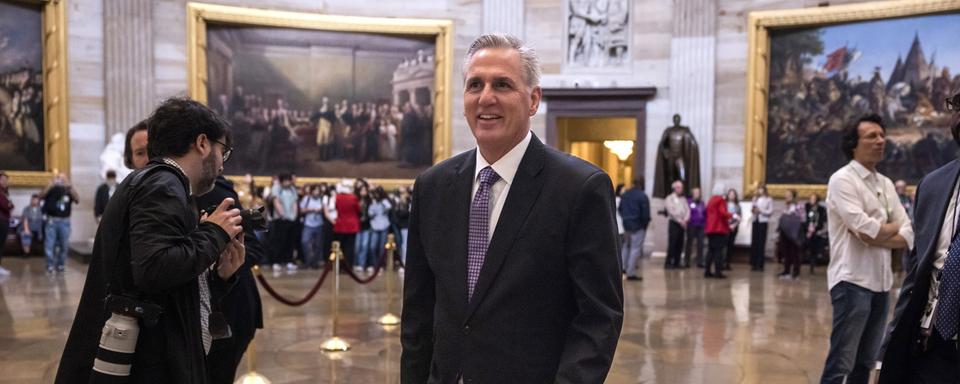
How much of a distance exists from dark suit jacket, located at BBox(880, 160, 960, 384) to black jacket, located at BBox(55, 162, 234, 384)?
2505 millimetres

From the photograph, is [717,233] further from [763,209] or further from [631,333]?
[631,333]

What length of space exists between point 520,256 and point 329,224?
1221 cm

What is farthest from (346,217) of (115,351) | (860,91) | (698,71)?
(860,91)

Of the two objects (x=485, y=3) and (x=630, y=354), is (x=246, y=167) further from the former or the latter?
(x=630, y=354)

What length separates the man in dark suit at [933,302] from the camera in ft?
8.27

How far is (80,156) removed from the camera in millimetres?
15062

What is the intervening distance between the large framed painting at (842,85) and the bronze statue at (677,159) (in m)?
1.21

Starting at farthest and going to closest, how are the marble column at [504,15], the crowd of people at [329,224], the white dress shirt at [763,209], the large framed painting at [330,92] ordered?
the marble column at [504,15], the large framed painting at [330,92], the white dress shirt at [763,209], the crowd of people at [329,224]

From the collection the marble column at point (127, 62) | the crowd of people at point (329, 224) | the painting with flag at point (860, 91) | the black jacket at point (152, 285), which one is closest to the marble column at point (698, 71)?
the painting with flag at point (860, 91)

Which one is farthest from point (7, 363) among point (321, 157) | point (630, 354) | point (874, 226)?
point (321, 157)

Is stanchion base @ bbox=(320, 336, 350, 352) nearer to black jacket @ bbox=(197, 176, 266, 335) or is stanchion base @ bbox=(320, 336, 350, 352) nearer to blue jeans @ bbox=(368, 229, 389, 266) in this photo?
black jacket @ bbox=(197, 176, 266, 335)

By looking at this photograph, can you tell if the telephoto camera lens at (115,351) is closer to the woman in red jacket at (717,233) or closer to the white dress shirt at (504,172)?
the white dress shirt at (504,172)

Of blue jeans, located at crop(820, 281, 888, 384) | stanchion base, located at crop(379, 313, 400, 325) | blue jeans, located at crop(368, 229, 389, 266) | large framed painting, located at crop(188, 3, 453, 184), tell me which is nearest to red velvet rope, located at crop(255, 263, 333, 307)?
stanchion base, located at crop(379, 313, 400, 325)

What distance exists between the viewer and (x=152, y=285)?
235 cm
